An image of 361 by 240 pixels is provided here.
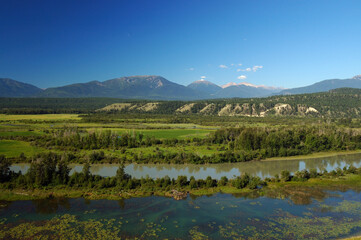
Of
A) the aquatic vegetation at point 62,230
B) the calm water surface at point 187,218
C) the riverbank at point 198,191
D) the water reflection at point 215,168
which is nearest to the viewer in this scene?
the aquatic vegetation at point 62,230

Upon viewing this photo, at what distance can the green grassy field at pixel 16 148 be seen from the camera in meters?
62.4

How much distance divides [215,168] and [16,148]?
171 feet

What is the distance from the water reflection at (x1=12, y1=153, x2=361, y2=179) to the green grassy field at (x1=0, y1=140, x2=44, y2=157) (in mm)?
10281

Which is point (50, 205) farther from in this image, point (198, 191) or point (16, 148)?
point (16, 148)

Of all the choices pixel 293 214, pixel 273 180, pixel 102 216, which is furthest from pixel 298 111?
pixel 102 216

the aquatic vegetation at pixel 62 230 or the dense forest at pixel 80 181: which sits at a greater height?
the dense forest at pixel 80 181

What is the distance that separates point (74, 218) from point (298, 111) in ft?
612

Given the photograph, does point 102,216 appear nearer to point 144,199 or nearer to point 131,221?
point 131,221

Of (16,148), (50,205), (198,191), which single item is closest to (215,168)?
(198,191)

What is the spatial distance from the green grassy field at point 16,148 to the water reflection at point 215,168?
10.3 meters

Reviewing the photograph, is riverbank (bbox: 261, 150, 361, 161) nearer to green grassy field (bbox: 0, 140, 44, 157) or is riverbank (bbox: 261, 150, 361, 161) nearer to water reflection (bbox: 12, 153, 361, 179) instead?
water reflection (bbox: 12, 153, 361, 179)

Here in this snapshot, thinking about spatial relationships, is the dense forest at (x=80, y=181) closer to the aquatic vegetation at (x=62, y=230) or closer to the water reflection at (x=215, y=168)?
the water reflection at (x=215, y=168)

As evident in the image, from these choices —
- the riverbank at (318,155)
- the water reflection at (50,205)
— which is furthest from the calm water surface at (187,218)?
the riverbank at (318,155)

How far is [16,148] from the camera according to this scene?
68438 millimetres
